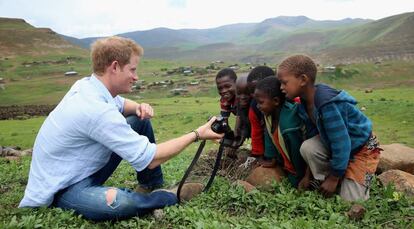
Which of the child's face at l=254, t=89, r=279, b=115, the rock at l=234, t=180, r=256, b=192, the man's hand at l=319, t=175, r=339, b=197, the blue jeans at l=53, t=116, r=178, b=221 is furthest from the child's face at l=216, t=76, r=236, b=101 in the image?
the blue jeans at l=53, t=116, r=178, b=221

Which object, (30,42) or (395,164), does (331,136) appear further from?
(30,42)

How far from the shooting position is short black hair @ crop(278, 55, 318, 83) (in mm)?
4496

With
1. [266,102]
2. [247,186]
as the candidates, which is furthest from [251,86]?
[247,186]

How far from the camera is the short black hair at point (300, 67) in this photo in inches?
177

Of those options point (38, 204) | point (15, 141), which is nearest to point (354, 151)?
point (38, 204)

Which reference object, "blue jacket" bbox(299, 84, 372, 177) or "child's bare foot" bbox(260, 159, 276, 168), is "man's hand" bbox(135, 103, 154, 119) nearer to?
"child's bare foot" bbox(260, 159, 276, 168)

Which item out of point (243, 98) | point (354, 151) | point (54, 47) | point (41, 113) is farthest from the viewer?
point (54, 47)

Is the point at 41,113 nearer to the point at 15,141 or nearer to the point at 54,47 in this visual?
the point at 15,141

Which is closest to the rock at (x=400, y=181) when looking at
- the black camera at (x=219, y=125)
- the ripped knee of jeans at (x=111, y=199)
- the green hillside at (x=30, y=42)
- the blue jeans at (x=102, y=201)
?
the black camera at (x=219, y=125)

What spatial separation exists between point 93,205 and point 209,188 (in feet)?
4.69

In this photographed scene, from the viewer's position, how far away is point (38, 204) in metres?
4.29

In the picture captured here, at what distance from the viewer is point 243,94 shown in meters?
5.69

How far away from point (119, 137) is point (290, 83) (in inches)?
70.0

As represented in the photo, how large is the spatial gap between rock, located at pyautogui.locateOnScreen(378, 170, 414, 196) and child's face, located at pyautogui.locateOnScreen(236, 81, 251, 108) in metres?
1.80
